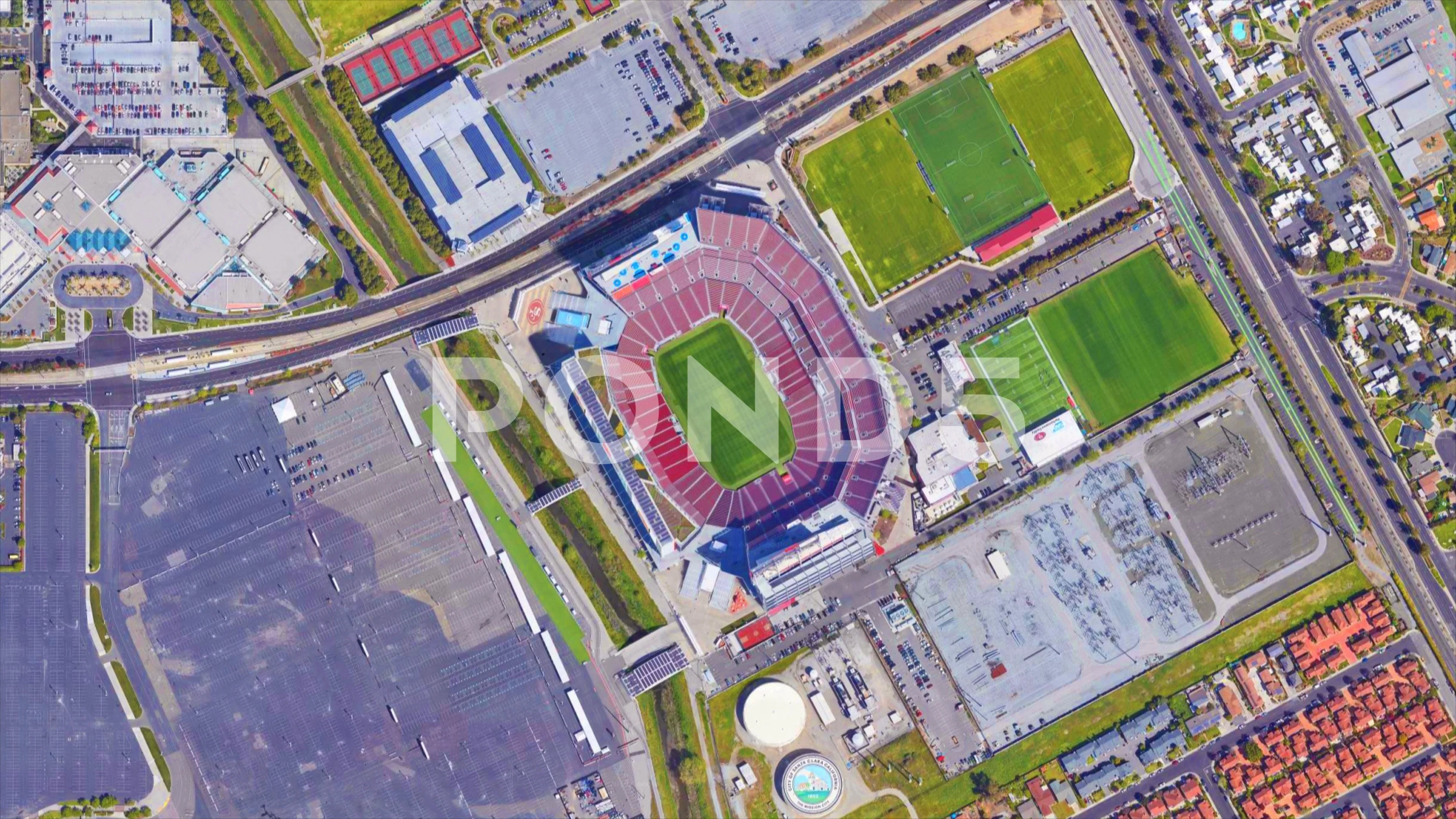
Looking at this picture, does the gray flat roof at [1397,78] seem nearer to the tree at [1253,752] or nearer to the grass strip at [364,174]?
the tree at [1253,752]

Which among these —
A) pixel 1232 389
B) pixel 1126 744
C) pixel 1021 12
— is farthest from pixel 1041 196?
pixel 1126 744

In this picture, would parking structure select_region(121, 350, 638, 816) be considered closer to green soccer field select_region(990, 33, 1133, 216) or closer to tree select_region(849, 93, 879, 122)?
tree select_region(849, 93, 879, 122)

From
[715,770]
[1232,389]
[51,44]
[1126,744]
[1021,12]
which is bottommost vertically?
[1126,744]

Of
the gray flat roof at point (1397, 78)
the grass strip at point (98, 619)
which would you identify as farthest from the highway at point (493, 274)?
the gray flat roof at point (1397, 78)

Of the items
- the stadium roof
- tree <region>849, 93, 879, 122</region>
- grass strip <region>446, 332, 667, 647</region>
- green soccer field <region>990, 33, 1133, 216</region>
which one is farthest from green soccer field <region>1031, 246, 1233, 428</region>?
grass strip <region>446, 332, 667, 647</region>

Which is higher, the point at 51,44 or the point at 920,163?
the point at 51,44

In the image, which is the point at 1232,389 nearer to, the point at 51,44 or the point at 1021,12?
the point at 1021,12

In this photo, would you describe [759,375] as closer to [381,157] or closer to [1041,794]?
[381,157]
